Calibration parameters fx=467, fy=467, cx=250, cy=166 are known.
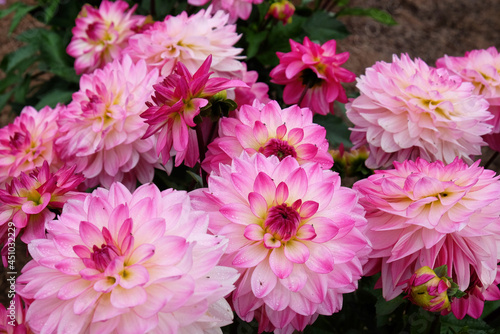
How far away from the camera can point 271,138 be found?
66 cm

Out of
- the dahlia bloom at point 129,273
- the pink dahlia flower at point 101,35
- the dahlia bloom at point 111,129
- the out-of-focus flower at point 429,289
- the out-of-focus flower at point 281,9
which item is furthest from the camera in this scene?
the out-of-focus flower at point 281,9

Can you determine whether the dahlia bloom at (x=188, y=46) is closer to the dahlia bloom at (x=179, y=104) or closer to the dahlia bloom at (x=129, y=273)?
the dahlia bloom at (x=179, y=104)

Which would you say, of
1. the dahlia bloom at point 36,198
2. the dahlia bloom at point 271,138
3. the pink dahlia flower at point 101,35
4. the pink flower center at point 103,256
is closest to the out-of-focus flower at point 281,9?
the pink dahlia flower at point 101,35

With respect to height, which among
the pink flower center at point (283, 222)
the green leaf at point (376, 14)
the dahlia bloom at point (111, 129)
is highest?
the pink flower center at point (283, 222)

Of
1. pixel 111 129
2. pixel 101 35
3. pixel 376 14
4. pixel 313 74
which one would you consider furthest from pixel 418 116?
pixel 376 14

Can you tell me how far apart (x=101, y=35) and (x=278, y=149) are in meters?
0.66

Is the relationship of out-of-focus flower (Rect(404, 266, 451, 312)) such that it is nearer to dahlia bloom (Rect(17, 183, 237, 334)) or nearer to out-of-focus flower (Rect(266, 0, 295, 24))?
dahlia bloom (Rect(17, 183, 237, 334))

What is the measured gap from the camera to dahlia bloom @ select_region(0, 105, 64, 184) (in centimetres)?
79

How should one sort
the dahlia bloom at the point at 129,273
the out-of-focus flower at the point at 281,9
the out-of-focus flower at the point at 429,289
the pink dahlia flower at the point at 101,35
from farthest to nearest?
the out-of-focus flower at the point at 281,9 → the pink dahlia flower at the point at 101,35 → the out-of-focus flower at the point at 429,289 → the dahlia bloom at the point at 129,273

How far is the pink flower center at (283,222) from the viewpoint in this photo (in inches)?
21.2

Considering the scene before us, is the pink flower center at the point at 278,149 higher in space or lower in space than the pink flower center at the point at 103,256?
higher

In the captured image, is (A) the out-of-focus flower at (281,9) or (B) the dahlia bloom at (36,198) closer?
(B) the dahlia bloom at (36,198)

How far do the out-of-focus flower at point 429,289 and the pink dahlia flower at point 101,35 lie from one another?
827mm

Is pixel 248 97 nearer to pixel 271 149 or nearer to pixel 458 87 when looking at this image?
pixel 271 149
